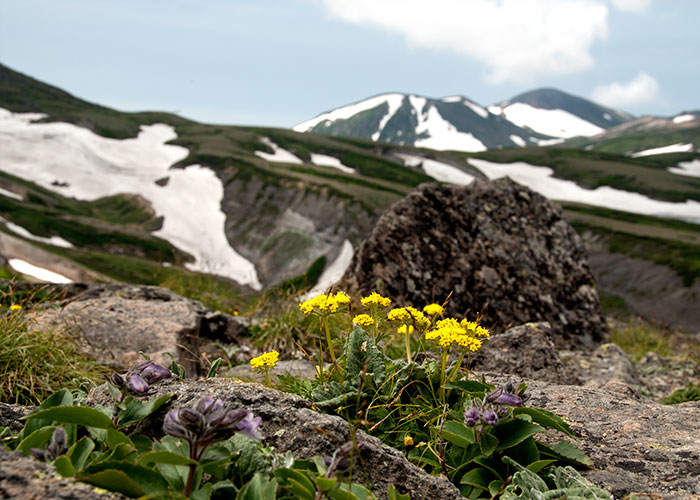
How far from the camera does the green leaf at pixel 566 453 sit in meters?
2.57

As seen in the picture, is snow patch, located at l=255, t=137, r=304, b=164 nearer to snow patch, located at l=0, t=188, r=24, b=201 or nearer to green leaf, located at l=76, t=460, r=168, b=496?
snow patch, located at l=0, t=188, r=24, b=201

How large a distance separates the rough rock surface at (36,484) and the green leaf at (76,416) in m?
0.23

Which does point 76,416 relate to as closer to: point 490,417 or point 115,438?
A: point 115,438

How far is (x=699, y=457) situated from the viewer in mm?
2689

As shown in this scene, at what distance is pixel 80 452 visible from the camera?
200cm

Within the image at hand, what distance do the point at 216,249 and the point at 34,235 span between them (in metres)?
14.2

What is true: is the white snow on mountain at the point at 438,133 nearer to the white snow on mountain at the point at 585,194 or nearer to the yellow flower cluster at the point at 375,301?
the white snow on mountain at the point at 585,194

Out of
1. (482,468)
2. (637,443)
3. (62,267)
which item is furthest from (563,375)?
(62,267)

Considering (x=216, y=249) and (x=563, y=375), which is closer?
(x=563, y=375)

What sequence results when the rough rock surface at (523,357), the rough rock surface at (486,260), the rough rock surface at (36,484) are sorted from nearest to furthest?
the rough rock surface at (36,484), the rough rock surface at (523,357), the rough rock surface at (486,260)

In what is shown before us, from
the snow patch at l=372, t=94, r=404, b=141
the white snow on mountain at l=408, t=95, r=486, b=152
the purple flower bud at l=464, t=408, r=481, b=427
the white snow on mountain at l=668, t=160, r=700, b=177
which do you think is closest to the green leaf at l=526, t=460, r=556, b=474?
the purple flower bud at l=464, t=408, r=481, b=427

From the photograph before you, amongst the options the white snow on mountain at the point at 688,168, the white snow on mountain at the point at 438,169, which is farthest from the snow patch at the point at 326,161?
the white snow on mountain at the point at 688,168

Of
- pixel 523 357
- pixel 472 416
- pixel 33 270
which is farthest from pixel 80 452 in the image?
pixel 33 270

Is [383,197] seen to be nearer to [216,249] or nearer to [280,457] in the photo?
[216,249]
